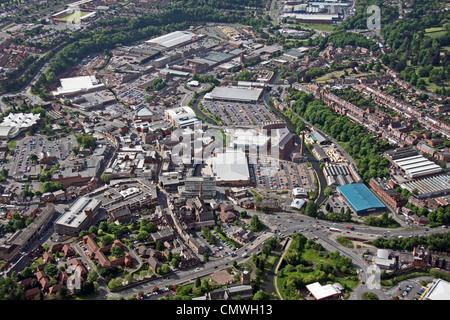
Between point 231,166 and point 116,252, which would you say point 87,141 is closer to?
point 231,166

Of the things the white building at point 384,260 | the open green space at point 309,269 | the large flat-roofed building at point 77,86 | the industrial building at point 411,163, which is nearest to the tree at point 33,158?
the large flat-roofed building at point 77,86

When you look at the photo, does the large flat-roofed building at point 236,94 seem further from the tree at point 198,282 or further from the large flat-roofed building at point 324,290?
the large flat-roofed building at point 324,290

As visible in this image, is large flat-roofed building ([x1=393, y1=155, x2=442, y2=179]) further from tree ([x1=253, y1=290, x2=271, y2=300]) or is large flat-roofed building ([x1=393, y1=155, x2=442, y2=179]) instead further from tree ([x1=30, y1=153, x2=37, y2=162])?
tree ([x1=30, y1=153, x2=37, y2=162])

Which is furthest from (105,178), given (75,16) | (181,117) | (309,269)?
(75,16)

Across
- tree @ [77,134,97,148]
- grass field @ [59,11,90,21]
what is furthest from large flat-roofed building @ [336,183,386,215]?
grass field @ [59,11,90,21]

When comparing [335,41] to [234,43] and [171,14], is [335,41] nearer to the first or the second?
[234,43]
